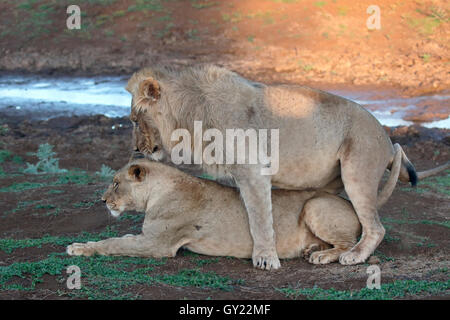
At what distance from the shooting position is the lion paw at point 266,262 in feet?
18.2

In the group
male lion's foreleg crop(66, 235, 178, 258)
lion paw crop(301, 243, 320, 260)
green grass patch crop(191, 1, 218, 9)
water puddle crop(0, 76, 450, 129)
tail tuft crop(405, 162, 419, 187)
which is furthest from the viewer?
green grass patch crop(191, 1, 218, 9)

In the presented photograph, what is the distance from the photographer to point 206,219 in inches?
229

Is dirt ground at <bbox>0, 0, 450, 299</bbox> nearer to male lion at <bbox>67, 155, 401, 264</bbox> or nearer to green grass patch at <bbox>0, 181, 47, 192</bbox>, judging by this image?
green grass patch at <bbox>0, 181, 47, 192</bbox>

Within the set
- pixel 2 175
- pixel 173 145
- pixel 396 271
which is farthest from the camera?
pixel 2 175

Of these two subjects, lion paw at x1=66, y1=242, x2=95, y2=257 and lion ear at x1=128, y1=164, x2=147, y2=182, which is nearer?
lion paw at x1=66, y1=242, x2=95, y2=257

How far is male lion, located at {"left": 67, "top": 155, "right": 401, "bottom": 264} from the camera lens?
225 inches

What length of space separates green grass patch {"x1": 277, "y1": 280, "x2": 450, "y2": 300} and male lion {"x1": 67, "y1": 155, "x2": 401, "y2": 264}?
82 centimetres

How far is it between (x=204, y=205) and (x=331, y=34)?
12643mm

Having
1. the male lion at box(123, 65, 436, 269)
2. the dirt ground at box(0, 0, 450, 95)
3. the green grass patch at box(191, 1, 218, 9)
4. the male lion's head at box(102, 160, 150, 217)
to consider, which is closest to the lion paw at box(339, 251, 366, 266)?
the male lion at box(123, 65, 436, 269)

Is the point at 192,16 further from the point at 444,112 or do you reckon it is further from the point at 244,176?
the point at 244,176

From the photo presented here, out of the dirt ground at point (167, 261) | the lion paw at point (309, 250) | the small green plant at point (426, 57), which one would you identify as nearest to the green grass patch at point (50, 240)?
the dirt ground at point (167, 261)

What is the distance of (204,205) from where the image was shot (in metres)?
5.86

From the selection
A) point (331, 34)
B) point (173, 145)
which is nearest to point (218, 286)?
point (173, 145)

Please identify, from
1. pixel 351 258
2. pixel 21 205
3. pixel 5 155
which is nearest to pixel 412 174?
pixel 351 258
